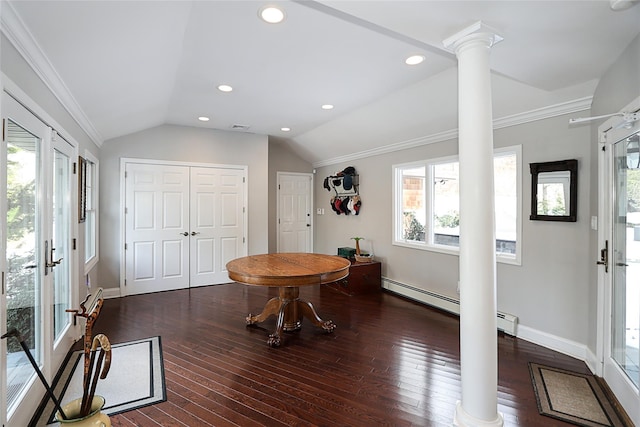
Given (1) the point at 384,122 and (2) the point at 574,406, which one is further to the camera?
(1) the point at 384,122

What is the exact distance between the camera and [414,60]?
2.77 metres

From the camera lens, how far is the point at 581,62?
2227 millimetres

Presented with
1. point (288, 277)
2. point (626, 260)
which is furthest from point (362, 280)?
point (626, 260)

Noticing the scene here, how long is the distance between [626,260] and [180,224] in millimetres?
5259

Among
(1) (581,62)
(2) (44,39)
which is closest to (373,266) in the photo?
(1) (581,62)

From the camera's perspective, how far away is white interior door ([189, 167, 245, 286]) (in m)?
5.20

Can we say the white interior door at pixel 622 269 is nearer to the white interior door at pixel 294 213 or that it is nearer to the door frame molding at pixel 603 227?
the door frame molding at pixel 603 227

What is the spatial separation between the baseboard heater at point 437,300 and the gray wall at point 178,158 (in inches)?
94.2

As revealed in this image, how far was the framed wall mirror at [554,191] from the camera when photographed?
110 inches

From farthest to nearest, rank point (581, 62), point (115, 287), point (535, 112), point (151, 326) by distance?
point (115, 287) < point (151, 326) < point (535, 112) < point (581, 62)

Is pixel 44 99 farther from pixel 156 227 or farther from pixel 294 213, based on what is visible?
pixel 294 213

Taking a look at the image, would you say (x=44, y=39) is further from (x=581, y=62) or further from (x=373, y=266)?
(x=373, y=266)

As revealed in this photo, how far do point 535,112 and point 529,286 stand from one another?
5.63 feet

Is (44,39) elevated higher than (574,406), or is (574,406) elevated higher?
(44,39)
